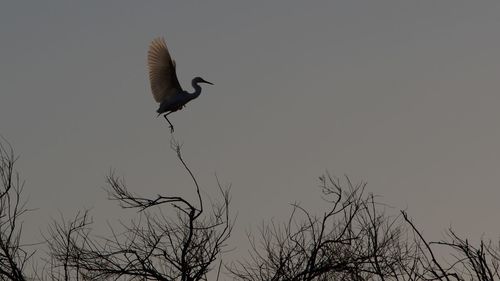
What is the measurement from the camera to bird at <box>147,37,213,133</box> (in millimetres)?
17812

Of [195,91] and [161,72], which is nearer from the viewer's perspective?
[161,72]

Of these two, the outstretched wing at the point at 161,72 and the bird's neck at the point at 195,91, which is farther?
the bird's neck at the point at 195,91

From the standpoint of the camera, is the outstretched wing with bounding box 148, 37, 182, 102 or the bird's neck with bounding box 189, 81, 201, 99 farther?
the bird's neck with bounding box 189, 81, 201, 99

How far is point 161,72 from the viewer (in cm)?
→ 1802

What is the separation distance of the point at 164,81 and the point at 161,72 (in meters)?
0.18

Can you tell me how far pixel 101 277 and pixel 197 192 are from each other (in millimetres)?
1608

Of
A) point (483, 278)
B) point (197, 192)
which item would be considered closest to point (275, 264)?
point (197, 192)

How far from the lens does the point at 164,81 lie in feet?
59.3

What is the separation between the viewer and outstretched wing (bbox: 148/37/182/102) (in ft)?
58.4

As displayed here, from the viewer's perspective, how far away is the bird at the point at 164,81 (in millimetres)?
17812

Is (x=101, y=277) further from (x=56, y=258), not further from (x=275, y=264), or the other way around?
(x=275, y=264)

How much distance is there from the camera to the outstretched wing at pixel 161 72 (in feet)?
58.4

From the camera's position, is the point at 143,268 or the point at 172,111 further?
the point at 172,111

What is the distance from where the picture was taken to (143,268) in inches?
434
